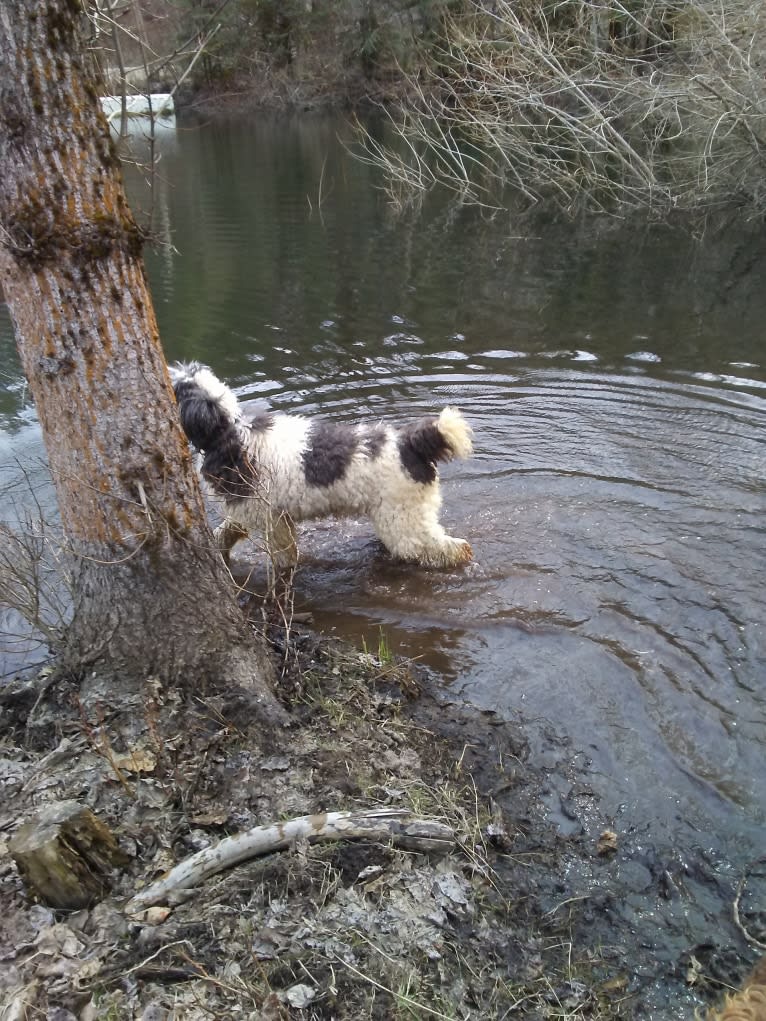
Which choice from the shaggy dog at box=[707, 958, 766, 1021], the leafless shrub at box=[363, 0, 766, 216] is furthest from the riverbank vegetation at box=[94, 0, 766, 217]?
the shaggy dog at box=[707, 958, 766, 1021]

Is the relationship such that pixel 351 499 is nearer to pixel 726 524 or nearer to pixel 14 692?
pixel 14 692

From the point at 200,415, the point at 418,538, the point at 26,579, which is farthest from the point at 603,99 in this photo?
the point at 26,579

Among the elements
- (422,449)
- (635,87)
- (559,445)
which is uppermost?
(635,87)

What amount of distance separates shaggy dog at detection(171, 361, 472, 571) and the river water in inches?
24.2

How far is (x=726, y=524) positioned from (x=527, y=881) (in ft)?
13.7

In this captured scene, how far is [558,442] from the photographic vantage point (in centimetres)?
802

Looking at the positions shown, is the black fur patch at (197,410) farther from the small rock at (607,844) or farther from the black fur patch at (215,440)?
the small rock at (607,844)

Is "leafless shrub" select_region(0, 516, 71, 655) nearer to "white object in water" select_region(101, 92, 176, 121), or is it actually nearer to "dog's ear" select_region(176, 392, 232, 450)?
"dog's ear" select_region(176, 392, 232, 450)

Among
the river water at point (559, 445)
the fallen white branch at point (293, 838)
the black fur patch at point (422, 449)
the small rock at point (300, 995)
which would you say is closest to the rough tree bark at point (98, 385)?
the fallen white branch at point (293, 838)

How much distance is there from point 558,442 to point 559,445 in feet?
0.24

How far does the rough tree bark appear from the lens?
2889 millimetres

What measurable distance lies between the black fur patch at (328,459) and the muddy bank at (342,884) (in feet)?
5.66

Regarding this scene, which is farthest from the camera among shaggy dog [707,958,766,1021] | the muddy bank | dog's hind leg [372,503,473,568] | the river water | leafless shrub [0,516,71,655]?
dog's hind leg [372,503,473,568]

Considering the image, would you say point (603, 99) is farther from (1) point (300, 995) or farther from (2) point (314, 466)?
(1) point (300, 995)
